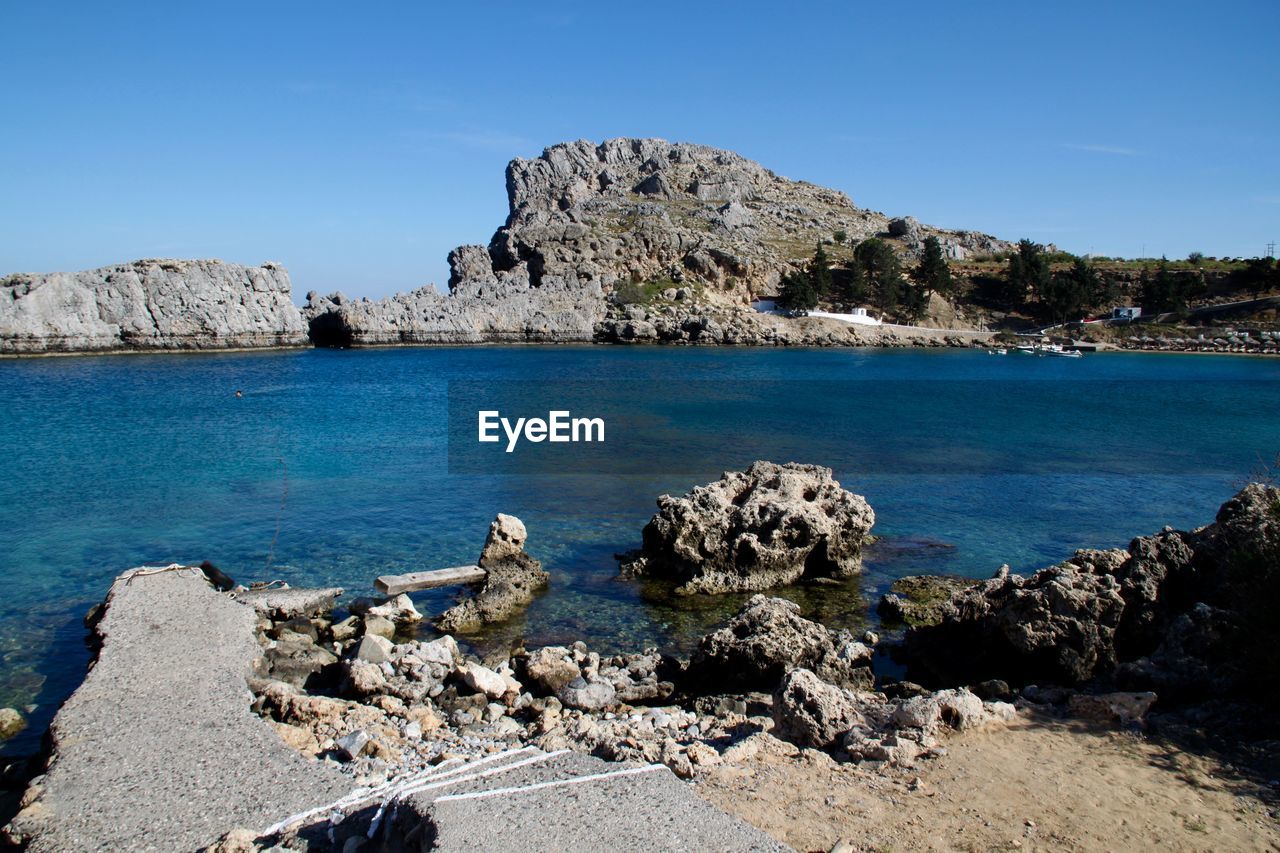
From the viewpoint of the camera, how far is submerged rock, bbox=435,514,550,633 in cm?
1611

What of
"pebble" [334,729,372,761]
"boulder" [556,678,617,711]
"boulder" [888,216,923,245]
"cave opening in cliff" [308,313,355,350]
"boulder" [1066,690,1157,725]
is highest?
"boulder" [888,216,923,245]

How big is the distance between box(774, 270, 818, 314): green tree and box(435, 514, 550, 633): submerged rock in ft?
324

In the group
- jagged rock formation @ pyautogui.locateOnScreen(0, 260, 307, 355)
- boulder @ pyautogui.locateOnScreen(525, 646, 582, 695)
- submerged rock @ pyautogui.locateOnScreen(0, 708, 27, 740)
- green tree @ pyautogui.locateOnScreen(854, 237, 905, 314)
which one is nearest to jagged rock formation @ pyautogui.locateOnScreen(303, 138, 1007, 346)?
jagged rock formation @ pyautogui.locateOnScreen(0, 260, 307, 355)

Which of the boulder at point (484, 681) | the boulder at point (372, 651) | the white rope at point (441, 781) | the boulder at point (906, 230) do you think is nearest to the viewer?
the white rope at point (441, 781)

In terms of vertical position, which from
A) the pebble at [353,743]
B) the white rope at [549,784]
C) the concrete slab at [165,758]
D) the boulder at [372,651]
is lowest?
the boulder at [372,651]

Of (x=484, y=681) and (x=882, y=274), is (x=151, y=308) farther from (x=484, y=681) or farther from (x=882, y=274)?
(x=882, y=274)

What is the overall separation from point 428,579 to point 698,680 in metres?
7.34

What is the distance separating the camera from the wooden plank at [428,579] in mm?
17688

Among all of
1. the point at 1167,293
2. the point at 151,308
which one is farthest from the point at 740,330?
the point at 151,308

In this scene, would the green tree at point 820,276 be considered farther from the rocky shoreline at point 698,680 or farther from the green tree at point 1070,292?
the rocky shoreline at point 698,680

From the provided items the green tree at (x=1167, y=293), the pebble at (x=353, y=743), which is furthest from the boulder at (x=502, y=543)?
the green tree at (x=1167, y=293)

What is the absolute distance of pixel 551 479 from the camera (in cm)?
2911

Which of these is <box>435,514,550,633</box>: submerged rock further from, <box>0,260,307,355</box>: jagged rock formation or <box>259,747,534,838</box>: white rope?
<box>0,260,307,355</box>: jagged rock formation

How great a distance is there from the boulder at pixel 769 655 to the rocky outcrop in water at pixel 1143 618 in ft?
5.10
